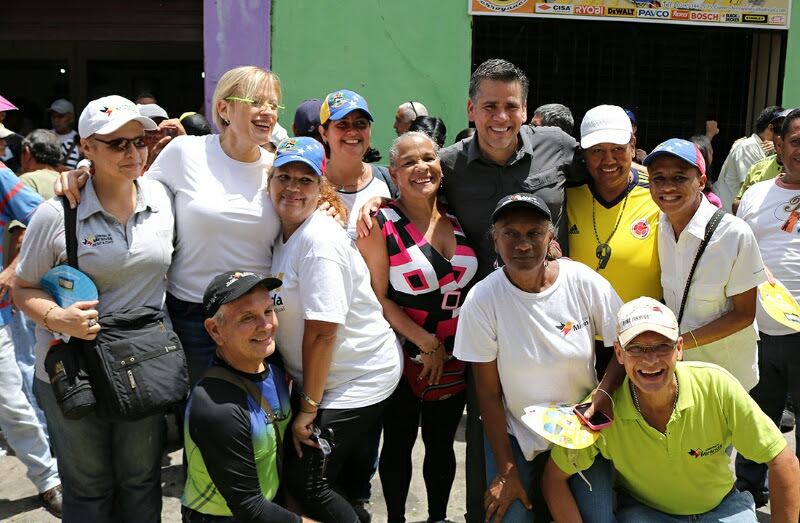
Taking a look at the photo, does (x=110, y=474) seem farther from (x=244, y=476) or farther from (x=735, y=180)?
(x=735, y=180)

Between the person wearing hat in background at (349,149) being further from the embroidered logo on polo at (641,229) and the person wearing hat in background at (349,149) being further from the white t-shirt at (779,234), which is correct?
the white t-shirt at (779,234)

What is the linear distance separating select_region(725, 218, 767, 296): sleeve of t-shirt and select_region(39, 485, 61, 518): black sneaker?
3621mm

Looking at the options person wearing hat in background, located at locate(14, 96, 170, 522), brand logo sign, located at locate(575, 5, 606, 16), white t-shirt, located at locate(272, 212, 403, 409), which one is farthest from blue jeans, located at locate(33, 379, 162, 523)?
brand logo sign, located at locate(575, 5, 606, 16)

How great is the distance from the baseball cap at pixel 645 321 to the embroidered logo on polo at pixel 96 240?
2011 mm

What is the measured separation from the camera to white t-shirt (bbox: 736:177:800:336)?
3842mm

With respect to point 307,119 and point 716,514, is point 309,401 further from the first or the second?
point 307,119

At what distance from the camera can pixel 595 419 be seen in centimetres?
289

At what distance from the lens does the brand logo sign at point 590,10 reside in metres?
7.79

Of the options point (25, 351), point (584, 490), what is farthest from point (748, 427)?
point (25, 351)

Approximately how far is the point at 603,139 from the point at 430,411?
4.97 feet

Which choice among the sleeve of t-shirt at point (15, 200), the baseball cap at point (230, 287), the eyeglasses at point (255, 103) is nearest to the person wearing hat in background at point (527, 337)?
the baseball cap at point (230, 287)

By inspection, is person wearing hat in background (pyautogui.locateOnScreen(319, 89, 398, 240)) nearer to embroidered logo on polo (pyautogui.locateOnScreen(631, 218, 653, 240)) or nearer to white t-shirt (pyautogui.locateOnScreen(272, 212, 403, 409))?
white t-shirt (pyautogui.locateOnScreen(272, 212, 403, 409))

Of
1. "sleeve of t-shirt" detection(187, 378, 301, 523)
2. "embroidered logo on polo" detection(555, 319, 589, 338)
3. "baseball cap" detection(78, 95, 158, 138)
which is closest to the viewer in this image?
"sleeve of t-shirt" detection(187, 378, 301, 523)

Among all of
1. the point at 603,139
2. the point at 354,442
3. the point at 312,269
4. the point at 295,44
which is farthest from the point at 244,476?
the point at 295,44
